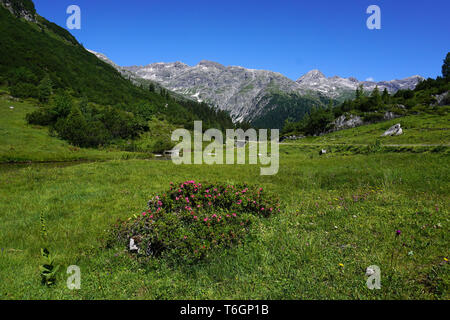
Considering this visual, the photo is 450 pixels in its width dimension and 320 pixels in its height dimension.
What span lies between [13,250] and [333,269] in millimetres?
10326

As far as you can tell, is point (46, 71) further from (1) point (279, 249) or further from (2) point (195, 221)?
(1) point (279, 249)

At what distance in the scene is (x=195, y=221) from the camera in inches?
307

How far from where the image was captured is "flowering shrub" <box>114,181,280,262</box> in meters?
6.53

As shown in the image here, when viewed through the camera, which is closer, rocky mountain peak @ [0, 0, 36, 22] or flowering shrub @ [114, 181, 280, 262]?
flowering shrub @ [114, 181, 280, 262]

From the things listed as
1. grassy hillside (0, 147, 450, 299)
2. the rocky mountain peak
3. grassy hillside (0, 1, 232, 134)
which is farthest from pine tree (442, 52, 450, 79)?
the rocky mountain peak

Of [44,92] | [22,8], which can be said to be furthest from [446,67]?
[22,8]

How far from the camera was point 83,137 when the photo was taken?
51.5m

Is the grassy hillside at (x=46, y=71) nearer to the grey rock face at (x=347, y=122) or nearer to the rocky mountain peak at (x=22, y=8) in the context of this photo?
the rocky mountain peak at (x=22, y=8)

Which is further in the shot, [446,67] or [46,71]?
[446,67]

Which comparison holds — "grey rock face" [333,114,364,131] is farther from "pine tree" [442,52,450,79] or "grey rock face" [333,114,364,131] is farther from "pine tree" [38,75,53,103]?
"pine tree" [38,75,53,103]

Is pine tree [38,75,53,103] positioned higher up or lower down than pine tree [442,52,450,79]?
lower down

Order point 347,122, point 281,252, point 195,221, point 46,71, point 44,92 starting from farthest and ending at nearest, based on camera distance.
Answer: point 46,71 → point 347,122 → point 44,92 → point 195,221 → point 281,252

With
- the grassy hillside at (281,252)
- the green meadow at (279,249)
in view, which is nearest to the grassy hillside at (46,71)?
the green meadow at (279,249)

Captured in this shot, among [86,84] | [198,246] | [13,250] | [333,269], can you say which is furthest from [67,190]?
[86,84]
